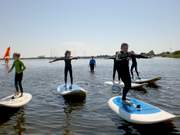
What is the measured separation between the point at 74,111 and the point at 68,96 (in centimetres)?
244

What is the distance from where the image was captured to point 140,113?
334 inches

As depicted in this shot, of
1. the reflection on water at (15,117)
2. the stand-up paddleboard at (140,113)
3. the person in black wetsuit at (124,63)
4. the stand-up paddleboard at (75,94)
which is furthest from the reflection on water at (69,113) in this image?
the person in black wetsuit at (124,63)

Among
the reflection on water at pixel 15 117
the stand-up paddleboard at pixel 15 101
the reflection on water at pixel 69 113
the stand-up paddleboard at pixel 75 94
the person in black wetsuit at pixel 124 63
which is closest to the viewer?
the reflection on water at pixel 69 113

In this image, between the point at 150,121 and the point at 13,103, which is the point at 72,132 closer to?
the point at 150,121

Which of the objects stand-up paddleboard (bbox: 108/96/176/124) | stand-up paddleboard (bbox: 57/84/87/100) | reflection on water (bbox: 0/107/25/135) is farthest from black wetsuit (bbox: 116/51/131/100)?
reflection on water (bbox: 0/107/25/135)

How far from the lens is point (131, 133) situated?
7.78m

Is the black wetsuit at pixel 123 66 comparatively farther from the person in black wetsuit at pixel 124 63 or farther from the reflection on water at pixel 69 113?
the reflection on water at pixel 69 113

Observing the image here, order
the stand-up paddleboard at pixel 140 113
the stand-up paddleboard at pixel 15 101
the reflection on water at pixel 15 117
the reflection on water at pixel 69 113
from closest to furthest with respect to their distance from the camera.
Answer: the stand-up paddleboard at pixel 140 113
the reflection on water at pixel 69 113
the reflection on water at pixel 15 117
the stand-up paddleboard at pixel 15 101

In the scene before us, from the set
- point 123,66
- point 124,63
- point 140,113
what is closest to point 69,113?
point 123,66

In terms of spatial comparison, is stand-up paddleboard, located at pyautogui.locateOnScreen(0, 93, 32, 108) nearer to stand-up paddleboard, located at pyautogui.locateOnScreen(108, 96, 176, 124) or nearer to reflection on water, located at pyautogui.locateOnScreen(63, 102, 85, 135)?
reflection on water, located at pyautogui.locateOnScreen(63, 102, 85, 135)

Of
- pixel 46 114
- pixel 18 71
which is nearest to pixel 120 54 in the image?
pixel 46 114

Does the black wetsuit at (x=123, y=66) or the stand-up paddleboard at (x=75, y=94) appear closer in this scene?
the black wetsuit at (x=123, y=66)

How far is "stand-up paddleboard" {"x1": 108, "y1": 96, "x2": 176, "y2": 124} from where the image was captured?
25.6 feet

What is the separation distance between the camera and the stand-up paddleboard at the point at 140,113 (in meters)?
7.79
